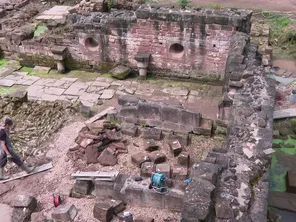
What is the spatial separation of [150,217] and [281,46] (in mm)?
10847

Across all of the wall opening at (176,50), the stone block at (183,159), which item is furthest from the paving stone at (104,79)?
the stone block at (183,159)

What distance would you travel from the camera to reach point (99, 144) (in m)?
9.04

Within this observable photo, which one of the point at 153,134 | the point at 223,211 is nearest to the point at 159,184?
the point at 223,211

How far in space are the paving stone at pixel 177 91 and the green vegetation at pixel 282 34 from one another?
4882 millimetres

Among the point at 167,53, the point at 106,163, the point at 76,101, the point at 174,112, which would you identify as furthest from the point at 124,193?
the point at 167,53

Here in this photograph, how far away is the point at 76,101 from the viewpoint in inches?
444

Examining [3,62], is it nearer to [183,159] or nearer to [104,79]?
[104,79]

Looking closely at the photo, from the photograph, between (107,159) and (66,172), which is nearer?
(66,172)

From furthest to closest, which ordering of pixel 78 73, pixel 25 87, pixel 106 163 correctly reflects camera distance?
pixel 78 73
pixel 25 87
pixel 106 163

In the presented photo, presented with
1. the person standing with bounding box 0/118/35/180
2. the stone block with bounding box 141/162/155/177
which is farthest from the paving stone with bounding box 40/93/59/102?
the stone block with bounding box 141/162/155/177

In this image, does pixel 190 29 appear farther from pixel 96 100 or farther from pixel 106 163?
pixel 106 163

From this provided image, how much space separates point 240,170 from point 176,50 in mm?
6796

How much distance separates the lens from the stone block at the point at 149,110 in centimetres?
998

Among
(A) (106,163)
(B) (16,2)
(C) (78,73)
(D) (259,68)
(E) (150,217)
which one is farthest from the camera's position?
(B) (16,2)
